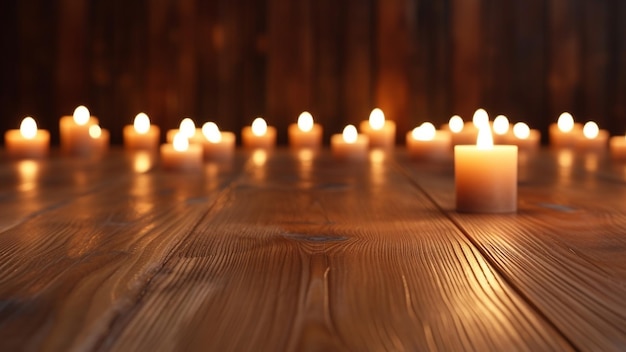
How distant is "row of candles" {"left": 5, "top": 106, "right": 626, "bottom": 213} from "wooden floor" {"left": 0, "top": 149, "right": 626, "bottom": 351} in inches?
2.8

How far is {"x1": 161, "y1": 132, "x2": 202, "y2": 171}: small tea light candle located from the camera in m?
2.10

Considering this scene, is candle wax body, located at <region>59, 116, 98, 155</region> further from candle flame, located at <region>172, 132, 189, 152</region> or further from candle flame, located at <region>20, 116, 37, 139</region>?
candle flame, located at <region>172, 132, 189, 152</region>

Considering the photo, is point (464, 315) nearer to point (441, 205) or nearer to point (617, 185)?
point (441, 205)

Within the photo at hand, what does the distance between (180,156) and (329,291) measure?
1356mm

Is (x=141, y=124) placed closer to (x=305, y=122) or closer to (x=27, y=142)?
(x=27, y=142)

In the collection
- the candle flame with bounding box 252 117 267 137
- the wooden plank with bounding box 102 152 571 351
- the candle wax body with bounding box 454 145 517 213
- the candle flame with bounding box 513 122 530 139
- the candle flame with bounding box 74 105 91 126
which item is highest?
the candle flame with bounding box 74 105 91 126

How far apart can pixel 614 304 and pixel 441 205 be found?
0.70 metres

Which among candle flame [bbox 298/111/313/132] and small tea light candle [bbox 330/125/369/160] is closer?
small tea light candle [bbox 330/125/369/160]

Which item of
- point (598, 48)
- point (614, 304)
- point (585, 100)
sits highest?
point (598, 48)

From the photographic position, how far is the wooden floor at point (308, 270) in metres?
0.67

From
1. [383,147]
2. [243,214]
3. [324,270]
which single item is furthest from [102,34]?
[324,270]

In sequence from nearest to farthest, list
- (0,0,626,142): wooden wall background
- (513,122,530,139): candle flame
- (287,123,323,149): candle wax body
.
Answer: (513,122,530,139): candle flame → (287,123,323,149): candle wax body → (0,0,626,142): wooden wall background

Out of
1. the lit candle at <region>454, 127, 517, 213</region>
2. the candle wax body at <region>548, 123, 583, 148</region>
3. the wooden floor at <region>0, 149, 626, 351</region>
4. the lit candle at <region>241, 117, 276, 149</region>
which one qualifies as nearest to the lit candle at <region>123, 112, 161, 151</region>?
the lit candle at <region>241, 117, 276, 149</region>

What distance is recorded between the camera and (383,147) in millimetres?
2982
